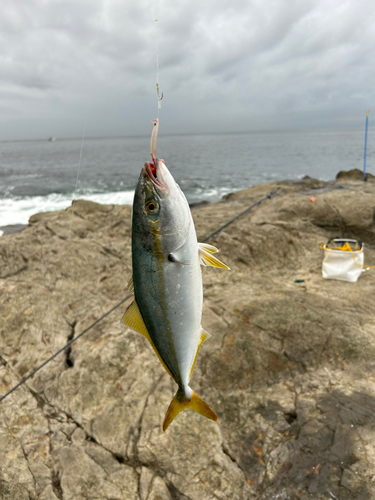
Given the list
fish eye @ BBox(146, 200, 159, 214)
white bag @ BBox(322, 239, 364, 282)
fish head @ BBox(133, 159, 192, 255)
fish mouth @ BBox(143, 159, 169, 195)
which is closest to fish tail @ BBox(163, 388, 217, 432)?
fish head @ BBox(133, 159, 192, 255)

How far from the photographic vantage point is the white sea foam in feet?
54.6

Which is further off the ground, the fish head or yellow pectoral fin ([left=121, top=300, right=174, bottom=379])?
the fish head

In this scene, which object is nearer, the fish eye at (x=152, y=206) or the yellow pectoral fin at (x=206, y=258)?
the fish eye at (x=152, y=206)

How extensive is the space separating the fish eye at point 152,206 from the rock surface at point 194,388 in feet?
9.96

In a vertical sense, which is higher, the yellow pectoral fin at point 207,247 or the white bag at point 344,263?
the yellow pectoral fin at point 207,247

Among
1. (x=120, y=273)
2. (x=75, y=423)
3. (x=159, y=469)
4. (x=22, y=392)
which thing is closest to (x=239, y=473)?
(x=159, y=469)

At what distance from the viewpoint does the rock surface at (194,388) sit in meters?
3.40

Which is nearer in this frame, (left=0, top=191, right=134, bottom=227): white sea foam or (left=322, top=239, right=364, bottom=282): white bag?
(left=322, top=239, right=364, bottom=282): white bag

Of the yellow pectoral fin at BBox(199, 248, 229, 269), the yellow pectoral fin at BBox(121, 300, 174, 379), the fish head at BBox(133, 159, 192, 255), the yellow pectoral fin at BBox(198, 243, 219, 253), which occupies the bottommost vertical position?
the yellow pectoral fin at BBox(121, 300, 174, 379)

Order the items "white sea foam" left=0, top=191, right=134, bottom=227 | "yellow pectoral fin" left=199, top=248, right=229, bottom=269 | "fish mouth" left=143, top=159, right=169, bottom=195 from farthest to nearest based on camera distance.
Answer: "white sea foam" left=0, top=191, right=134, bottom=227, "yellow pectoral fin" left=199, top=248, right=229, bottom=269, "fish mouth" left=143, top=159, right=169, bottom=195

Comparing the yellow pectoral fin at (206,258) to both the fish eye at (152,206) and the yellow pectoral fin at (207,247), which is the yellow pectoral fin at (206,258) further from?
the fish eye at (152,206)

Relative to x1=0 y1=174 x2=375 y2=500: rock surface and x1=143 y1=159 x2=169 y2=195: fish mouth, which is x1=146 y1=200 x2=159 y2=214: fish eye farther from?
x1=0 y1=174 x2=375 y2=500: rock surface

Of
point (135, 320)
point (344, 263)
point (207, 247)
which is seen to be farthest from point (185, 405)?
point (344, 263)

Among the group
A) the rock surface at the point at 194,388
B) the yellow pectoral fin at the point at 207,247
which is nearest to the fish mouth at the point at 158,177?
the yellow pectoral fin at the point at 207,247
